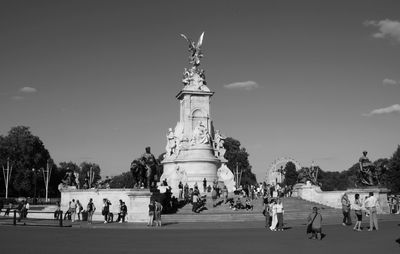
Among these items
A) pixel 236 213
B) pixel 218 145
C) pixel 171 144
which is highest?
pixel 171 144

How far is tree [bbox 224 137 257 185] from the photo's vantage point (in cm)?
10269

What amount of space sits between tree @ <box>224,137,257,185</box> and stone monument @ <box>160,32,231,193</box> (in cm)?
4153

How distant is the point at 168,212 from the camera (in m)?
33.2

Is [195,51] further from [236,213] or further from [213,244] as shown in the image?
[213,244]

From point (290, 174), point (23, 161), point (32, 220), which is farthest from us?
point (290, 174)

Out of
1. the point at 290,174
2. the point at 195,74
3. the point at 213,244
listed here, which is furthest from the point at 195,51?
the point at 290,174

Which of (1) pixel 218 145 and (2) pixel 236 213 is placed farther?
(1) pixel 218 145

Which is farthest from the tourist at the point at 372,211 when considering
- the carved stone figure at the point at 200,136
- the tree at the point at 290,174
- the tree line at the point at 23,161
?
the tree at the point at 290,174

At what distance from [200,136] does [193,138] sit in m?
1.03

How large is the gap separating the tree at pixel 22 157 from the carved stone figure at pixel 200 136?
36.6 meters

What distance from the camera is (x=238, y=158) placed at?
104250mm

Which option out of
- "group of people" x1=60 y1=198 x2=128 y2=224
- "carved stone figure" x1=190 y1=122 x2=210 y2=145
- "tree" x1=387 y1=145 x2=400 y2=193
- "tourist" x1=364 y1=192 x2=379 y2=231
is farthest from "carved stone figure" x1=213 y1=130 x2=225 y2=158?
"tourist" x1=364 y1=192 x2=379 y2=231

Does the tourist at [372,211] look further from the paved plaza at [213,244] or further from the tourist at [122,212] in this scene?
the tourist at [122,212]

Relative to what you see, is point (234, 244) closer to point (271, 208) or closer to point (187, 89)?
point (271, 208)
